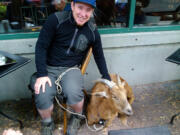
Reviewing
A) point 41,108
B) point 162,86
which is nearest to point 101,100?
point 41,108

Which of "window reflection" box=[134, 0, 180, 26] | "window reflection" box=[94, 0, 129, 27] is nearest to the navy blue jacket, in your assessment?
"window reflection" box=[94, 0, 129, 27]

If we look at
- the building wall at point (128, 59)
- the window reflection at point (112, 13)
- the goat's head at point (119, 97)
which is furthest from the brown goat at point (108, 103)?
the window reflection at point (112, 13)

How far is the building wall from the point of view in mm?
3498

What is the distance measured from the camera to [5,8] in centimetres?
326

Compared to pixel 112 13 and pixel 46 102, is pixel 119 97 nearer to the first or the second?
pixel 46 102

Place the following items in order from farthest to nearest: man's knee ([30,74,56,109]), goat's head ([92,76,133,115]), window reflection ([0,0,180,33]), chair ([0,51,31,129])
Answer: window reflection ([0,0,180,33]) → goat's head ([92,76,133,115]) → man's knee ([30,74,56,109]) → chair ([0,51,31,129])

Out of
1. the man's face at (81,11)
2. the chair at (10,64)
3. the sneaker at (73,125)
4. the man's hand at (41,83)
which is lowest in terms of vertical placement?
the sneaker at (73,125)

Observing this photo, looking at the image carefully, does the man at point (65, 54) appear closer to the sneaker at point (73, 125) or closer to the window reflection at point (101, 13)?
the sneaker at point (73, 125)

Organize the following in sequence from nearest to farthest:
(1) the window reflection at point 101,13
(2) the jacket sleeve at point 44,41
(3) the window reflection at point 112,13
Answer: (2) the jacket sleeve at point 44,41 → (1) the window reflection at point 101,13 → (3) the window reflection at point 112,13

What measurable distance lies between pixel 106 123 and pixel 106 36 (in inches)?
61.6

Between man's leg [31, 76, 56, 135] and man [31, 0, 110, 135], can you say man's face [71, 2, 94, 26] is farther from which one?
man's leg [31, 76, 56, 135]

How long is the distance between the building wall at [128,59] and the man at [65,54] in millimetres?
879

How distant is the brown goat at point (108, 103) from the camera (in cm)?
273

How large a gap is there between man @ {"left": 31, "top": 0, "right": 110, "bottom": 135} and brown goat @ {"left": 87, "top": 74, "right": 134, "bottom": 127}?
0.23m
